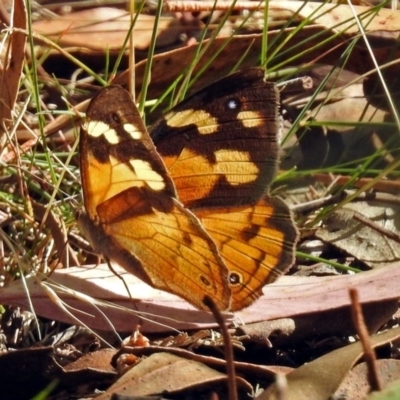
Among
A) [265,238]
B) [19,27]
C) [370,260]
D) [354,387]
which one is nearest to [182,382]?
[354,387]

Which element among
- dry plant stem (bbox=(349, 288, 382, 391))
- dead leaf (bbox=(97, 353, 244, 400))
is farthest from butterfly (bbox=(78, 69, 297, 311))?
dry plant stem (bbox=(349, 288, 382, 391))

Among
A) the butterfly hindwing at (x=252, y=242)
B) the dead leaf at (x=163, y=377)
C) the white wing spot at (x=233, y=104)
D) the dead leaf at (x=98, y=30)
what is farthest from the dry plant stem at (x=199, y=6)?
the dead leaf at (x=163, y=377)

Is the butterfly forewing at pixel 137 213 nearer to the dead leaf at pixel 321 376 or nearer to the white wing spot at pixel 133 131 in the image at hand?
the white wing spot at pixel 133 131

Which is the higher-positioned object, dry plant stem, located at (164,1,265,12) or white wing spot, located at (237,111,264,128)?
dry plant stem, located at (164,1,265,12)

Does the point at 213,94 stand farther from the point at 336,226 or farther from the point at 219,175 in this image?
the point at 336,226

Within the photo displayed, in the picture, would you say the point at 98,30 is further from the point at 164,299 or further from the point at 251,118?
the point at 164,299

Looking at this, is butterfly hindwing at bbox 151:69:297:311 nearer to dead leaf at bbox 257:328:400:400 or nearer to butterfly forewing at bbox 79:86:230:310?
butterfly forewing at bbox 79:86:230:310

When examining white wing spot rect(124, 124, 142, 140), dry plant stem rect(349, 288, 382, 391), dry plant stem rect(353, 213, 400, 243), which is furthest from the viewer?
dry plant stem rect(353, 213, 400, 243)
